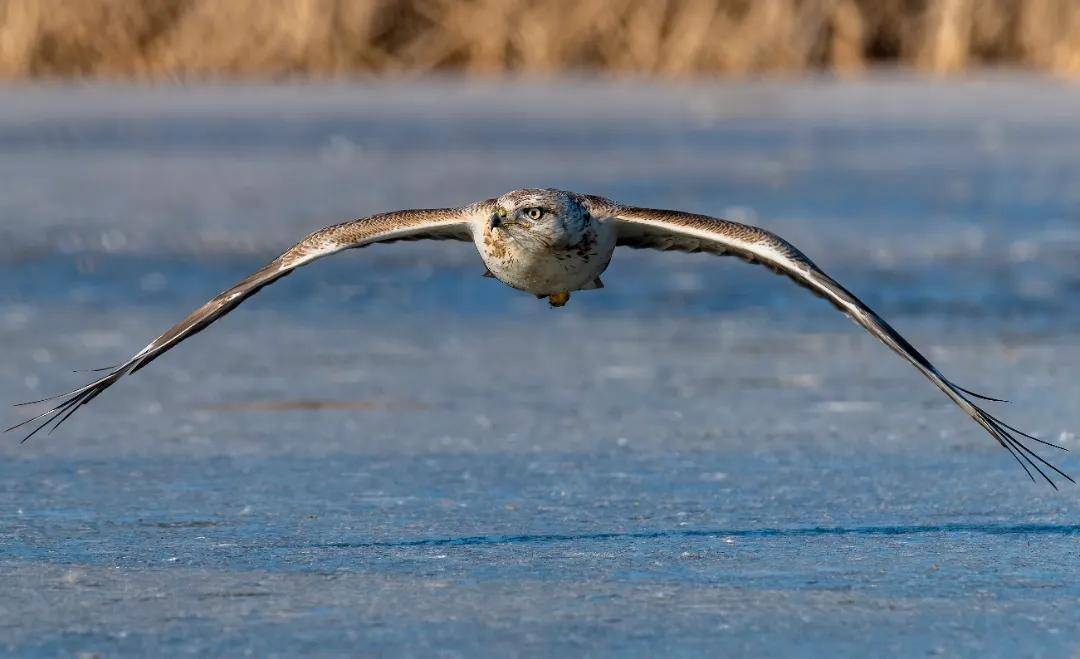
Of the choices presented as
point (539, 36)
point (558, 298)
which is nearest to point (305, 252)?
point (558, 298)

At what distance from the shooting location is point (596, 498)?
21.1 ft

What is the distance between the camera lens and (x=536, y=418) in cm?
771

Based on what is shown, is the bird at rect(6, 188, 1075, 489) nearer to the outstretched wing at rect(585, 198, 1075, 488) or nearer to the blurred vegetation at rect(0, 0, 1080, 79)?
the outstretched wing at rect(585, 198, 1075, 488)

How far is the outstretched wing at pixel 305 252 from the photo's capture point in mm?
5922

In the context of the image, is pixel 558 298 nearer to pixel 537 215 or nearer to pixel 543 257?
pixel 543 257

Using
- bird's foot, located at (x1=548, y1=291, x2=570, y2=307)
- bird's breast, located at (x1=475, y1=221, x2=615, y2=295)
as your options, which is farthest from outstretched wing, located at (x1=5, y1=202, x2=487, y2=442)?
bird's foot, located at (x1=548, y1=291, x2=570, y2=307)

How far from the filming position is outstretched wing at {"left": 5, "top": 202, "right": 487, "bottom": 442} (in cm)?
592

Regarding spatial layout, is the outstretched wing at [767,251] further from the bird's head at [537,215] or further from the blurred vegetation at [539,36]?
the blurred vegetation at [539,36]

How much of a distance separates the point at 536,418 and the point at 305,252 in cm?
185

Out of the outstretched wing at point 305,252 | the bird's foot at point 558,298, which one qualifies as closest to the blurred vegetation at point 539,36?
the bird's foot at point 558,298

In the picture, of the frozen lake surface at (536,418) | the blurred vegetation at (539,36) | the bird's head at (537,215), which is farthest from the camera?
the blurred vegetation at (539,36)

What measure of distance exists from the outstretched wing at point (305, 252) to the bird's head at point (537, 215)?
0.16m

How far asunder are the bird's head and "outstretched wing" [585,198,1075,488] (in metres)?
0.15

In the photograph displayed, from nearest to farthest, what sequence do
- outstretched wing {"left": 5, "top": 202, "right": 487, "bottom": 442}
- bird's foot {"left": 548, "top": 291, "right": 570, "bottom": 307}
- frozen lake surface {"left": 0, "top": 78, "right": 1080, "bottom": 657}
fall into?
frozen lake surface {"left": 0, "top": 78, "right": 1080, "bottom": 657}, outstretched wing {"left": 5, "top": 202, "right": 487, "bottom": 442}, bird's foot {"left": 548, "top": 291, "right": 570, "bottom": 307}
